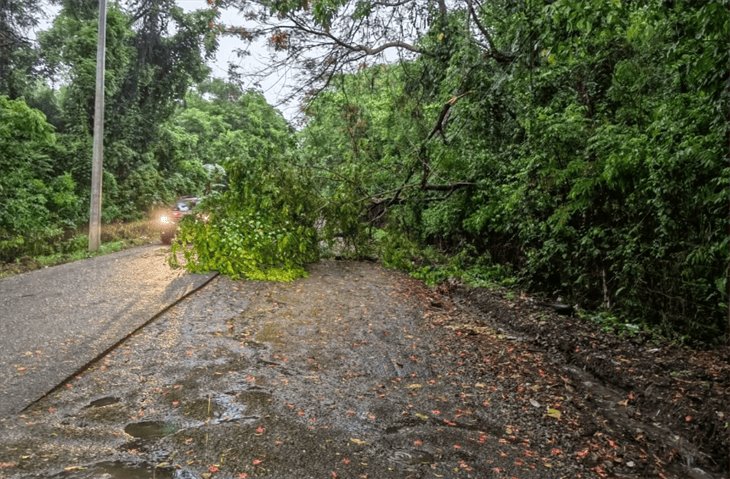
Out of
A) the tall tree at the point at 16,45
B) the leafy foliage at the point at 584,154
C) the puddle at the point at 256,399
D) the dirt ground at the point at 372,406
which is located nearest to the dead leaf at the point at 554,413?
the dirt ground at the point at 372,406

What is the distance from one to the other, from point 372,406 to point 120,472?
212cm

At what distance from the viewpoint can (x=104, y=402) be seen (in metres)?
4.29

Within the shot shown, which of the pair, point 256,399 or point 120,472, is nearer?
point 120,472

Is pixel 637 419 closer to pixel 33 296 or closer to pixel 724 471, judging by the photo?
pixel 724 471

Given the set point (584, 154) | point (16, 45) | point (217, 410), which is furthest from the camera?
point (16, 45)

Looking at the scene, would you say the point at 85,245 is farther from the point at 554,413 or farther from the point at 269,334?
the point at 554,413

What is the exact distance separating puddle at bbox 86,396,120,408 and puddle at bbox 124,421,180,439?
53 cm

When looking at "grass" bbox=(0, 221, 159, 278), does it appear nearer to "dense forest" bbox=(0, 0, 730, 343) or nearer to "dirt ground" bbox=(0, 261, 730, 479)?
"dense forest" bbox=(0, 0, 730, 343)

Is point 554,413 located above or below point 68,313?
below

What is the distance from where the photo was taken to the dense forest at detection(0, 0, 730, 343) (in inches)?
235

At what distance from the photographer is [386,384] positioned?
5090mm

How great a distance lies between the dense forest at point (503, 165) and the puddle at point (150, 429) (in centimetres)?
496

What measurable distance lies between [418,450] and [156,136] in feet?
86.7

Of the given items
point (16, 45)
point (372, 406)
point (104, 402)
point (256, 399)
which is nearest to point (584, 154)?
point (372, 406)
